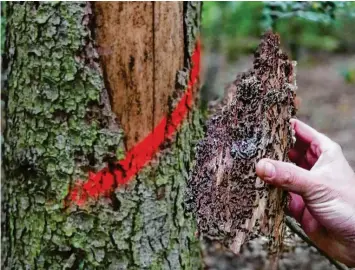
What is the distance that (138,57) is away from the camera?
5.43ft

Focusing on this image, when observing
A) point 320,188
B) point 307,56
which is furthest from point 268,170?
point 307,56

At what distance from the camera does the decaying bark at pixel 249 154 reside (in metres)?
1.37

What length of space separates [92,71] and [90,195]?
34cm

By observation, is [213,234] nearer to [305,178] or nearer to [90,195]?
[305,178]

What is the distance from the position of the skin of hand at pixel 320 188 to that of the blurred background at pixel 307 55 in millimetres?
3187

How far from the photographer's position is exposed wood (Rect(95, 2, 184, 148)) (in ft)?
5.38

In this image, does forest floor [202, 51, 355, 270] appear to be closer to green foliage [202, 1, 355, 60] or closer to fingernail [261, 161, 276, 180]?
green foliage [202, 1, 355, 60]

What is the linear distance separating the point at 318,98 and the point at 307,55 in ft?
7.40

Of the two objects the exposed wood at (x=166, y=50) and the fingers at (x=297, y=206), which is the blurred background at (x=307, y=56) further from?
the exposed wood at (x=166, y=50)

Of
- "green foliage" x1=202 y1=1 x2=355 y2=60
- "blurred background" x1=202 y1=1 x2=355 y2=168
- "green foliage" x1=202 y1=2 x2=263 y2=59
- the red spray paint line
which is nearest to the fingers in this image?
the red spray paint line

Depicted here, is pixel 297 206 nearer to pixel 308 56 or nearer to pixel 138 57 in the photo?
pixel 138 57

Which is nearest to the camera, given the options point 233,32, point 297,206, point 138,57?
point 138,57

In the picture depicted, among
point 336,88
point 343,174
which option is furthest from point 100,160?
point 336,88

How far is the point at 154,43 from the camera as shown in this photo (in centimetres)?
167
